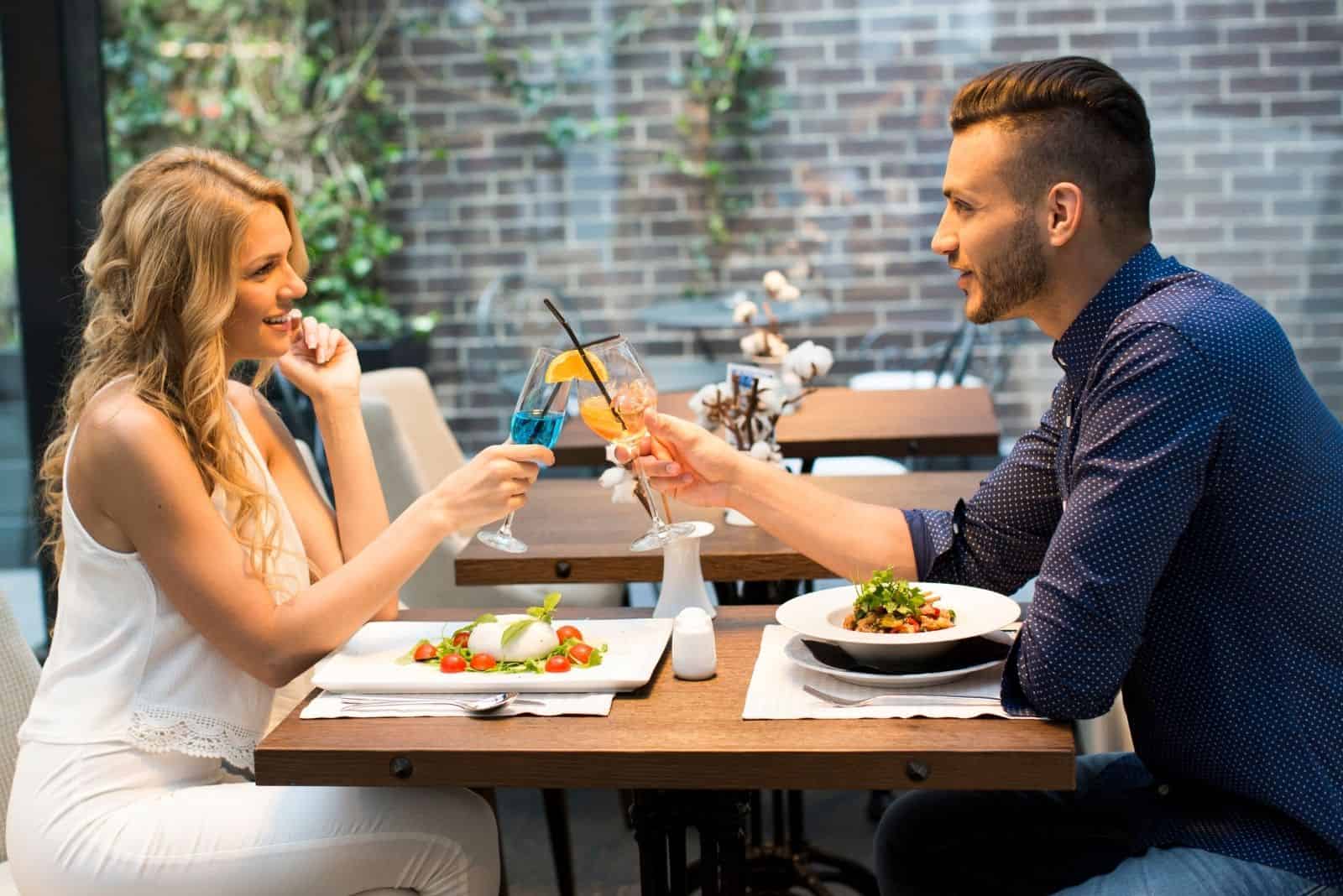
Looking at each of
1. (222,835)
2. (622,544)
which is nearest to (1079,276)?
(622,544)

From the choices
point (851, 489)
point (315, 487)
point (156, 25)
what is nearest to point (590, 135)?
point (156, 25)

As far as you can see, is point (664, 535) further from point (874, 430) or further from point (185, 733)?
point (874, 430)

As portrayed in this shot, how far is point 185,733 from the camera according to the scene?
5.67 ft

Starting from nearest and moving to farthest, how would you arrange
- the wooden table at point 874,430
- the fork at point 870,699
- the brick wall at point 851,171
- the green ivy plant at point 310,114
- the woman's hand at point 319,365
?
the fork at point 870,699 → the woman's hand at point 319,365 → the wooden table at point 874,430 → the brick wall at point 851,171 → the green ivy plant at point 310,114

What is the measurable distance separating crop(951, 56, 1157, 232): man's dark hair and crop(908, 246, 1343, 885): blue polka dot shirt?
0.15 m

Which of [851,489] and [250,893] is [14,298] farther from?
[250,893]

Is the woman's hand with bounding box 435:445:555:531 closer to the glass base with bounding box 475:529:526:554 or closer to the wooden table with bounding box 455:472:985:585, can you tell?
the glass base with bounding box 475:529:526:554

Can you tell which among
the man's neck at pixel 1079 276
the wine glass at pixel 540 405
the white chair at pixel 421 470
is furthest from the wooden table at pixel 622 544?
the man's neck at pixel 1079 276

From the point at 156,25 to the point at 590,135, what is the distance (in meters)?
1.49

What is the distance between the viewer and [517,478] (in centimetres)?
175

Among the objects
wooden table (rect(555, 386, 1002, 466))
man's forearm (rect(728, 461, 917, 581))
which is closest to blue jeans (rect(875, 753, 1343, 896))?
man's forearm (rect(728, 461, 917, 581))

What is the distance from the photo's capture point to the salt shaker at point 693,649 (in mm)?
1609

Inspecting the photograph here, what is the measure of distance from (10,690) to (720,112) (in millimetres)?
3425

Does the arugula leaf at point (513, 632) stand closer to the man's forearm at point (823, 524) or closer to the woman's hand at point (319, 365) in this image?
the man's forearm at point (823, 524)
